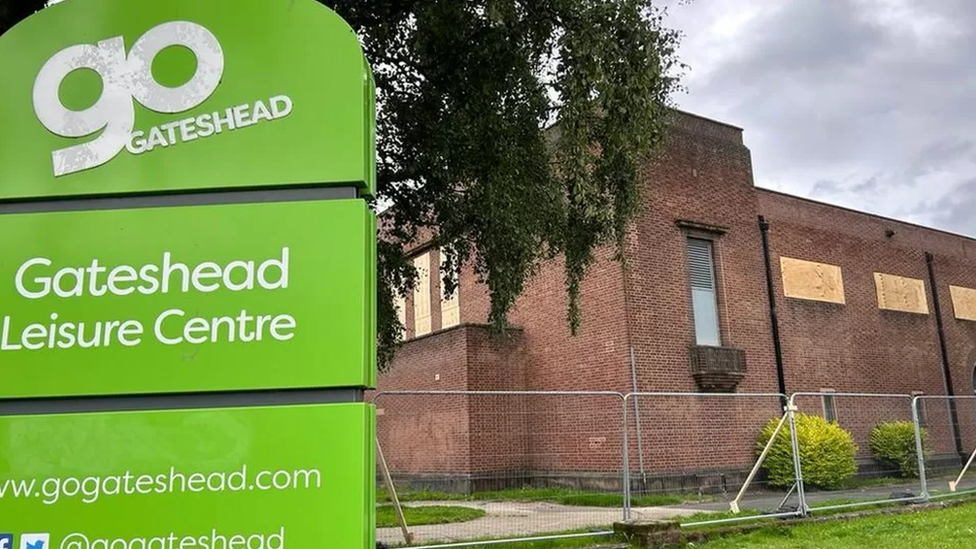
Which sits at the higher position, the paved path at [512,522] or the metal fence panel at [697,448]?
the metal fence panel at [697,448]

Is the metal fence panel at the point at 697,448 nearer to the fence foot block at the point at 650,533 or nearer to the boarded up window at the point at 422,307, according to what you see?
the fence foot block at the point at 650,533

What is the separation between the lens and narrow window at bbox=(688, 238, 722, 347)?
58.4ft

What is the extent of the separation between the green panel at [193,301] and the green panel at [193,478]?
0.40ft

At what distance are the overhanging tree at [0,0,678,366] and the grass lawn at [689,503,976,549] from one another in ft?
11.0

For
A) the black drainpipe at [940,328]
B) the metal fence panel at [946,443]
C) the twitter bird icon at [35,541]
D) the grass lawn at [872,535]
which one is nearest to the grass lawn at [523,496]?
the grass lawn at [872,535]

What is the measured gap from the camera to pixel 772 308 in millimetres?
19141

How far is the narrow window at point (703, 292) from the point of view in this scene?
17812mm

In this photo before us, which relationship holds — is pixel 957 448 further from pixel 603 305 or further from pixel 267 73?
pixel 267 73

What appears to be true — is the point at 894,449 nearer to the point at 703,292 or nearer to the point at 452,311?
the point at 703,292

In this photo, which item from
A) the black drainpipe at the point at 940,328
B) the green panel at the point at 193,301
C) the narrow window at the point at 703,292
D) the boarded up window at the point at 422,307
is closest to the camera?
the green panel at the point at 193,301

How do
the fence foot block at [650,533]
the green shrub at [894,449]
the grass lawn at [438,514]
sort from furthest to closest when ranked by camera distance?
the green shrub at [894,449] < the grass lawn at [438,514] < the fence foot block at [650,533]

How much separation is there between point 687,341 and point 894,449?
5.11 metres

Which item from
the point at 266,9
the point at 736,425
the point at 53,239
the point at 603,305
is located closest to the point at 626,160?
the point at 266,9

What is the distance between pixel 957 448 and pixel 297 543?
55.9 feet
